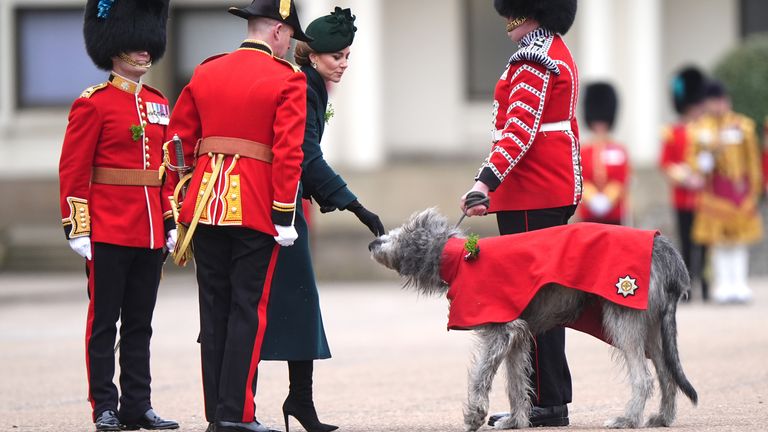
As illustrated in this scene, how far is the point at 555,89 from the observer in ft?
22.7

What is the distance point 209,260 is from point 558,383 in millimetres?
1666

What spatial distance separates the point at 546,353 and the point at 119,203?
79.9 inches

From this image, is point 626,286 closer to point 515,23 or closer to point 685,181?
point 515,23

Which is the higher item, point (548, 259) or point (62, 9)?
point (62, 9)

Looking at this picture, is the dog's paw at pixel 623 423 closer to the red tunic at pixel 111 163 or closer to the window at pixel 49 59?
the red tunic at pixel 111 163

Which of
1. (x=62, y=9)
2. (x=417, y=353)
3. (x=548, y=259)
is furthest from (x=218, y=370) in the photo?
(x=62, y=9)

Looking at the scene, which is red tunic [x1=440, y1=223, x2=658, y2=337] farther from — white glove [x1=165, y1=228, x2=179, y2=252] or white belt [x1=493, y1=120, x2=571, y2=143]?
white glove [x1=165, y1=228, x2=179, y2=252]

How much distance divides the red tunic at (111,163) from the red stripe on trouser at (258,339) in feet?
2.97

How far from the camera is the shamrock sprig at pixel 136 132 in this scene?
711 cm

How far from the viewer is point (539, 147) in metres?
6.93

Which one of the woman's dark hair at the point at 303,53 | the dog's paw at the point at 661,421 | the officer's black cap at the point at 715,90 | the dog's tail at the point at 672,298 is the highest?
the officer's black cap at the point at 715,90

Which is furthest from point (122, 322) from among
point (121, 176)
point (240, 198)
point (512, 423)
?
point (512, 423)

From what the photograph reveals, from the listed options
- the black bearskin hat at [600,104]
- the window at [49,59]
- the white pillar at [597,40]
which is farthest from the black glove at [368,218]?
the window at [49,59]

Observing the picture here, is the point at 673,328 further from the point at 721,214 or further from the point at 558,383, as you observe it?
the point at 721,214
